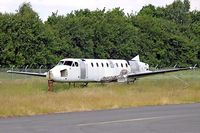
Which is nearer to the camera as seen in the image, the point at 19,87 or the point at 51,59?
the point at 19,87

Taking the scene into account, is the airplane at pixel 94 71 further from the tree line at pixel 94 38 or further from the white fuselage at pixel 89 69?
the tree line at pixel 94 38

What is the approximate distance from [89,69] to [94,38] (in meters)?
42.8

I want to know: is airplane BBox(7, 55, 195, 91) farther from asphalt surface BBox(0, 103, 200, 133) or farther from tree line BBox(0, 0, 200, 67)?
tree line BBox(0, 0, 200, 67)

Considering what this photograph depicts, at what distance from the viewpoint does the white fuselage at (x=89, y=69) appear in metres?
42.5

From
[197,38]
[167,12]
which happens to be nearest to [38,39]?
[197,38]

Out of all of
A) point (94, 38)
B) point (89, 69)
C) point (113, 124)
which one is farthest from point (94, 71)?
point (94, 38)

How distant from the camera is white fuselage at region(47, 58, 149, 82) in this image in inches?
1674

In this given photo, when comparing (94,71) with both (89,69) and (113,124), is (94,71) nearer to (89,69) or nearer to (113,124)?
(89,69)

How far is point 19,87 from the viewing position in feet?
135

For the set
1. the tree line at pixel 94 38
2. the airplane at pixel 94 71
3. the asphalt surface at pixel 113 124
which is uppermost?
the tree line at pixel 94 38

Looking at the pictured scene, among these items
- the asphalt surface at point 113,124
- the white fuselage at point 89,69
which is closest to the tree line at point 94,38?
the white fuselage at point 89,69

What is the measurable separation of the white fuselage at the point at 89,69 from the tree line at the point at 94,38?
79.8 feet

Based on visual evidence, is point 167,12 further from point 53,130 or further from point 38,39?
point 53,130

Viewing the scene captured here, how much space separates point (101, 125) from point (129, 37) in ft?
240
